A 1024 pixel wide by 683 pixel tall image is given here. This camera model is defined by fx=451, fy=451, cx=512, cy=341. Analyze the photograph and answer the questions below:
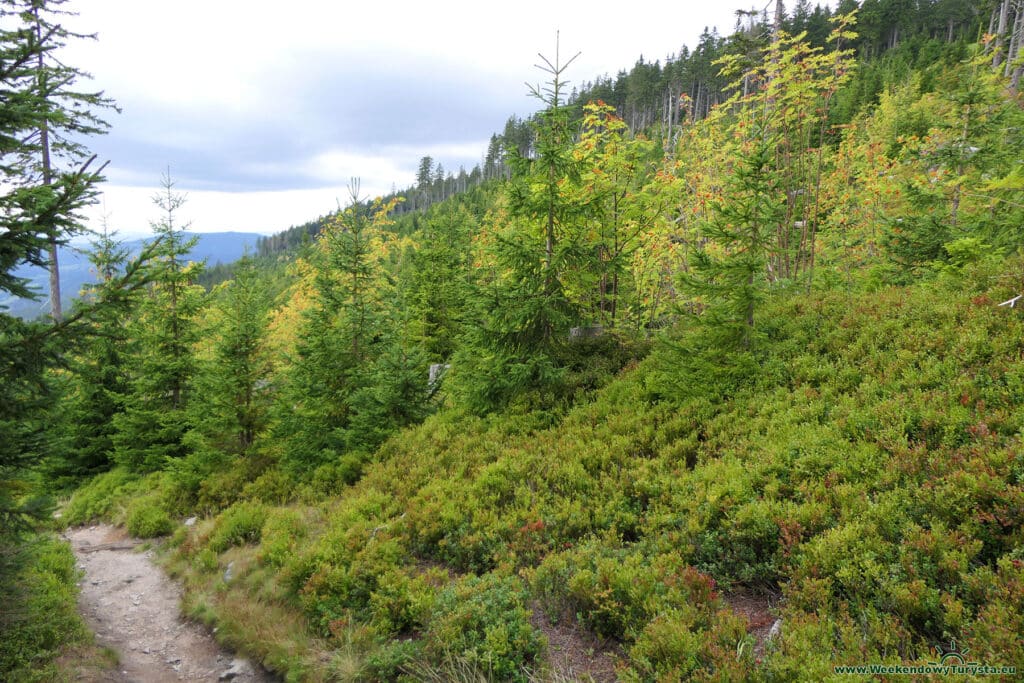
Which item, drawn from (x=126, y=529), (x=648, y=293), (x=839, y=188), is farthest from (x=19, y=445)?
(x=839, y=188)

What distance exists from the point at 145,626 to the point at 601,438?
9.70 m

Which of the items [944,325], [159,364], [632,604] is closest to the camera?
[632,604]

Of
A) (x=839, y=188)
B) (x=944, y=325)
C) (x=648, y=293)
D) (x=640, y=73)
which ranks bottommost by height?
(x=944, y=325)

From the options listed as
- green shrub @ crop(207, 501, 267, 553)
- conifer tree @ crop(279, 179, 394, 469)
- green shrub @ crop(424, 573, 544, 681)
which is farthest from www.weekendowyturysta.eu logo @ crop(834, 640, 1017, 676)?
conifer tree @ crop(279, 179, 394, 469)

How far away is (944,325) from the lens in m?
7.16

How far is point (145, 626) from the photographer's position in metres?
8.85

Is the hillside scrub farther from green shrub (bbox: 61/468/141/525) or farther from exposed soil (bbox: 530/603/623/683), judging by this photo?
green shrub (bbox: 61/468/141/525)

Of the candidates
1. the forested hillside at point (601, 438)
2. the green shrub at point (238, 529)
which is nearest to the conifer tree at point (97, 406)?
the forested hillside at point (601, 438)

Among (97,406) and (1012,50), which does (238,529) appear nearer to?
(97,406)

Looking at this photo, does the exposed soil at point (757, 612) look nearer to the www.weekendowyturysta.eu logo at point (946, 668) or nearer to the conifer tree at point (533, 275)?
the www.weekendowyturysta.eu logo at point (946, 668)

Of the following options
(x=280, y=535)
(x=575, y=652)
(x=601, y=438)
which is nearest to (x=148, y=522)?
(x=280, y=535)

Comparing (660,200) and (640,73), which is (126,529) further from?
(640,73)

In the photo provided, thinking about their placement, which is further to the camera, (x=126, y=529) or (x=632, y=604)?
(x=126, y=529)

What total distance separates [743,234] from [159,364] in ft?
65.5
